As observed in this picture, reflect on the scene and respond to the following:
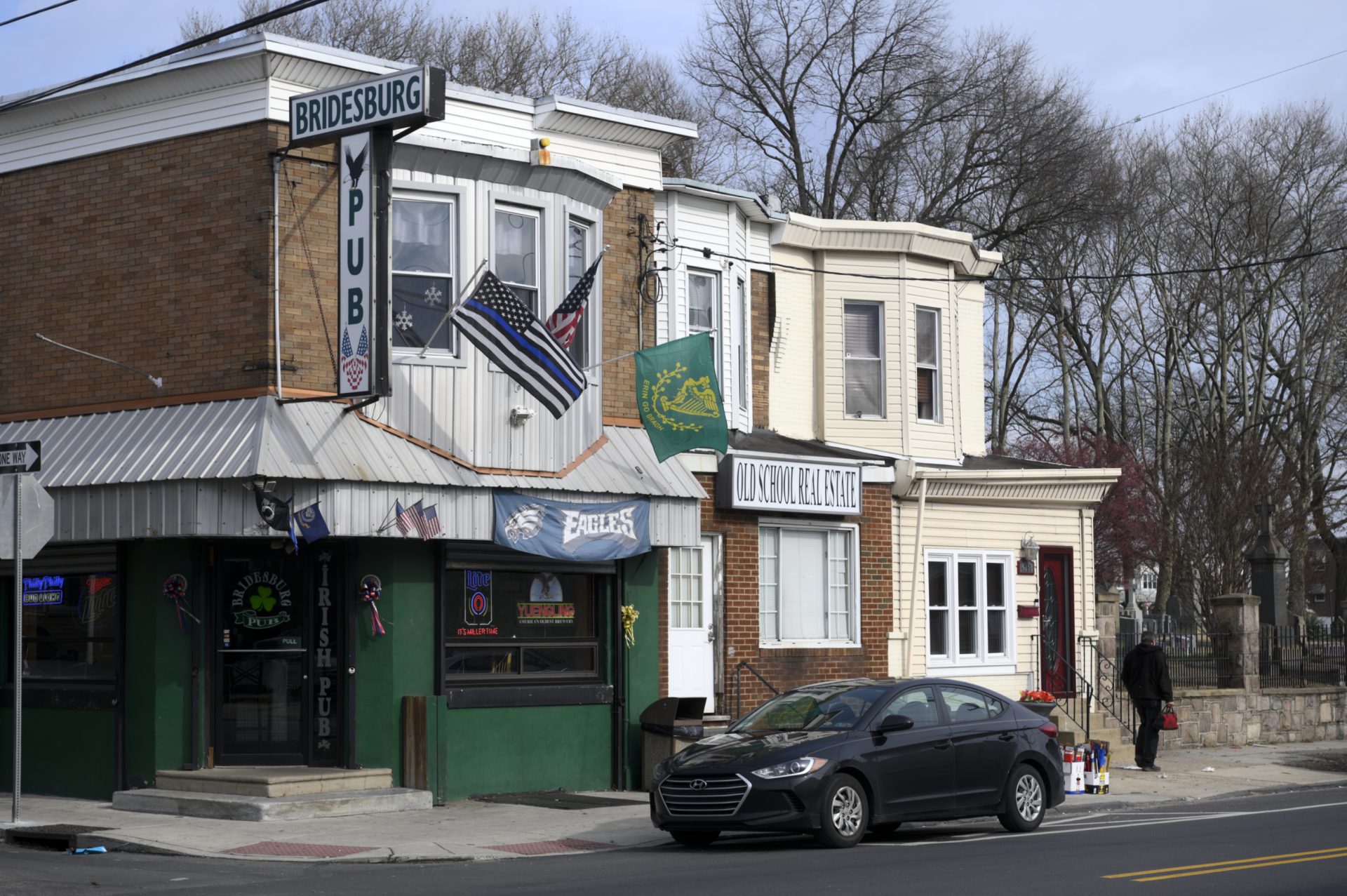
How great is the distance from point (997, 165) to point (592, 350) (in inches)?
951

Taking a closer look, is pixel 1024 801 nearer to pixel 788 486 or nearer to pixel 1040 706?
pixel 1040 706

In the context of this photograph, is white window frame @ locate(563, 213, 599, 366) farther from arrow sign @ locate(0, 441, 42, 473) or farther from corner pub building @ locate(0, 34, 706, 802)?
arrow sign @ locate(0, 441, 42, 473)

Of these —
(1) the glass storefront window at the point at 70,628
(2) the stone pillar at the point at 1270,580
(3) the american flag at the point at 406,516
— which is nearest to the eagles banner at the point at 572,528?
(3) the american flag at the point at 406,516

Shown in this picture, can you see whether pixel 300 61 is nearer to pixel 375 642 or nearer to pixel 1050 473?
pixel 375 642

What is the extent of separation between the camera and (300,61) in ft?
52.1

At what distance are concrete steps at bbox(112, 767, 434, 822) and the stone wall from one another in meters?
12.7

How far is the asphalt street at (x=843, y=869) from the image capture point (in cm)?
1073

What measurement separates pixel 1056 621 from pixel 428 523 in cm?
1111

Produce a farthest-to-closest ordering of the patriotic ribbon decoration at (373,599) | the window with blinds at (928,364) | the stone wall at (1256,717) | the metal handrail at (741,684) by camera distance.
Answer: the stone wall at (1256,717), the window with blinds at (928,364), the metal handrail at (741,684), the patriotic ribbon decoration at (373,599)

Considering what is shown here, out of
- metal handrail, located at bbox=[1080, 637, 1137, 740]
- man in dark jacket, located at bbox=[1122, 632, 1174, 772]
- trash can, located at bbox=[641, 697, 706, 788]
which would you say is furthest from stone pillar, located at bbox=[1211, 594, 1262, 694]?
trash can, located at bbox=[641, 697, 706, 788]

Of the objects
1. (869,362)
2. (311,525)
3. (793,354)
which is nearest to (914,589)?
(869,362)

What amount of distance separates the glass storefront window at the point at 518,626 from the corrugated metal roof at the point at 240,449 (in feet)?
3.96

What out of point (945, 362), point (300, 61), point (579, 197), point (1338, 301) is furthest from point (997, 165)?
point (300, 61)

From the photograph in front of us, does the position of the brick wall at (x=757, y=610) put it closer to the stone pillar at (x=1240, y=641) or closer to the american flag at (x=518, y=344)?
the american flag at (x=518, y=344)
